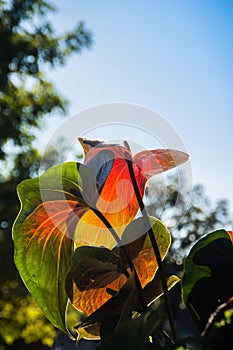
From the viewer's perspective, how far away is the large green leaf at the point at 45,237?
0.24m

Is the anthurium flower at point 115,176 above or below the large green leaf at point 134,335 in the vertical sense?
above

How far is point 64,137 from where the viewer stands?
250mm

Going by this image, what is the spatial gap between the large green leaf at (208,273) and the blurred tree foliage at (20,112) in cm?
433

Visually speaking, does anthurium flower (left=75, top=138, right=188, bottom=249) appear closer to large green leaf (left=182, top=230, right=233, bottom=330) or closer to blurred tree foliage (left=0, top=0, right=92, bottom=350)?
large green leaf (left=182, top=230, right=233, bottom=330)

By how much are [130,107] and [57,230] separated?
0.09 meters

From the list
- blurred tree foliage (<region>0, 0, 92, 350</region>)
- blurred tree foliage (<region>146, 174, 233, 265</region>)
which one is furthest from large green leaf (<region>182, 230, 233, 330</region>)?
blurred tree foliage (<region>0, 0, 92, 350</region>)

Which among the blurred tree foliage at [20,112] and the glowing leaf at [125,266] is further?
the blurred tree foliage at [20,112]

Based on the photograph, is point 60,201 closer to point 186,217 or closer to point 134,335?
point 134,335

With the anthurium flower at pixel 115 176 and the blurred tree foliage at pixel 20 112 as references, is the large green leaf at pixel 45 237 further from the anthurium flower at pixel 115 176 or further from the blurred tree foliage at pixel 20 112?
the blurred tree foliage at pixel 20 112

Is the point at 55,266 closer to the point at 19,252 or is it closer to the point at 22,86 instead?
the point at 19,252

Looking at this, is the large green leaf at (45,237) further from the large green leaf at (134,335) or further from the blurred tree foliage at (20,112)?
the blurred tree foliage at (20,112)

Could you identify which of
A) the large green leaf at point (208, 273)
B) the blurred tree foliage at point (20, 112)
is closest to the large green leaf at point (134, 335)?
the large green leaf at point (208, 273)

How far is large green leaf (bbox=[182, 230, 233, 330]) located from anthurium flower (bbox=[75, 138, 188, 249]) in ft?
0.18

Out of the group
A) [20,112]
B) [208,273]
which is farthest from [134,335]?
[20,112]
